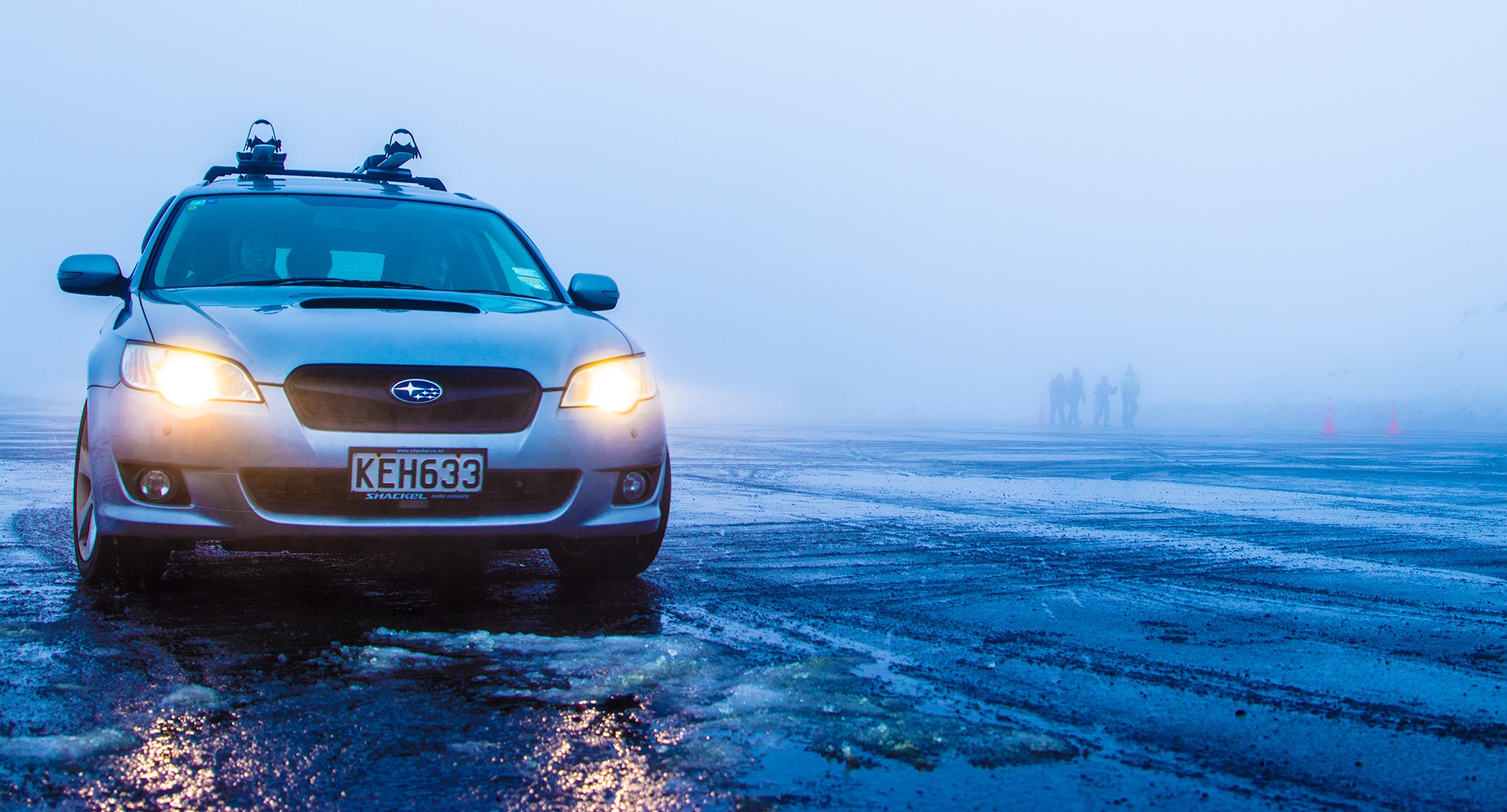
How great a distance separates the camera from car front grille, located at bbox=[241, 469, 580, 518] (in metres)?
3.97

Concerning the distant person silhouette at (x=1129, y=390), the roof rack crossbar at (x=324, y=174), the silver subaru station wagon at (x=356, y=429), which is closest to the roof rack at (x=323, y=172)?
the roof rack crossbar at (x=324, y=174)

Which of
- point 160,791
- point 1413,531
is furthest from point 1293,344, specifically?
point 160,791

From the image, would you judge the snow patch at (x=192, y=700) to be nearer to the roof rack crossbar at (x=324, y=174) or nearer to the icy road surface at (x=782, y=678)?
the icy road surface at (x=782, y=678)

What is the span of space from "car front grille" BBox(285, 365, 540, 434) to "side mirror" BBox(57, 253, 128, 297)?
57.9 inches

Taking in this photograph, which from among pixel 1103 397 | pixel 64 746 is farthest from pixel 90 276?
pixel 1103 397

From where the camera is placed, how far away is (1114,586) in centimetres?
487

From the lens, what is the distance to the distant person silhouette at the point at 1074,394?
1713 inches

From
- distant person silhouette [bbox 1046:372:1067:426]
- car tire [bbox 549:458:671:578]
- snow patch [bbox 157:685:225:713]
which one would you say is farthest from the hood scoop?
distant person silhouette [bbox 1046:372:1067:426]

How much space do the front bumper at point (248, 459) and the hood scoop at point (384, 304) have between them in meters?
0.60

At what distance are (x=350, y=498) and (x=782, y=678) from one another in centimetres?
165

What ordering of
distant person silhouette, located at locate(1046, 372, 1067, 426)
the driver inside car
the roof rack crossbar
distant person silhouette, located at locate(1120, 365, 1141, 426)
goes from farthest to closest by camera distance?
distant person silhouette, located at locate(1046, 372, 1067, 426), distant person silhouette, located at locate(1120, 365, 1141, 426), the roof rack crossbar, the driver inside car

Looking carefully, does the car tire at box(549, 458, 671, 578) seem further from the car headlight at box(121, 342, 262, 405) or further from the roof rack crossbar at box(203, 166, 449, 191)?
the roof rack crossbar at box(203, 166, 449, 191)

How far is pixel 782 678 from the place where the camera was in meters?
3.12

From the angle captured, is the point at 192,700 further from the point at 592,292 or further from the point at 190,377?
the point at 592,292
